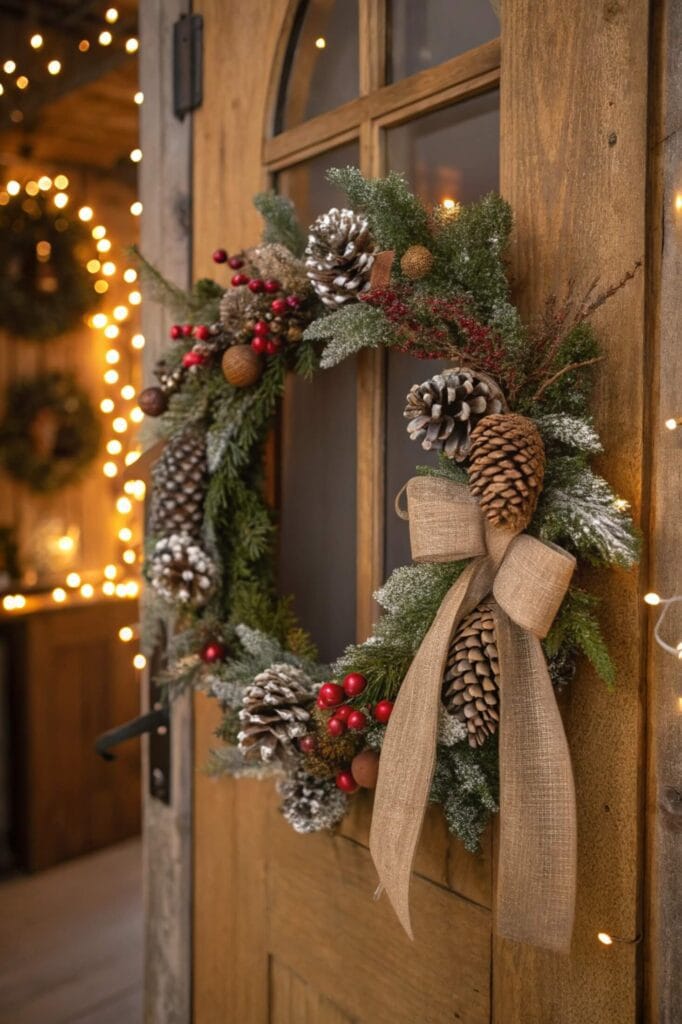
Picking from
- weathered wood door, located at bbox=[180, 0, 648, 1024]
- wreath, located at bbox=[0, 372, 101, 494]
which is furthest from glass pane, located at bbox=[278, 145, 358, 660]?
wreath, located at bbox=[0, 372, 101, 494]

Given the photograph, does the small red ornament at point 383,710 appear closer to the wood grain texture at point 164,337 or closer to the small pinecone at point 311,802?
the small pinecone at point 311,802

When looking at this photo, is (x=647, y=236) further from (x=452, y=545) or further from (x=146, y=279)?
(x=146, y=279)

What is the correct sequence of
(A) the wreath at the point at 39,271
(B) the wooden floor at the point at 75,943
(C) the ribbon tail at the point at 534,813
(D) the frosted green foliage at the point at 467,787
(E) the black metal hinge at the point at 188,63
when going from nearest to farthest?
1. (C) the ribbon tail at the point at 534,813
2. (D) the frosted green foliage at the point at 467,787
3. (E) the black metal hinge at the point at 188,63
4. (B) the wooden floor at the point at 75,943
5. (A) the wreath at the point at 39,271

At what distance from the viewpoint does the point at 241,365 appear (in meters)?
0.97

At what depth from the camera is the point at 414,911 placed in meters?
0.95

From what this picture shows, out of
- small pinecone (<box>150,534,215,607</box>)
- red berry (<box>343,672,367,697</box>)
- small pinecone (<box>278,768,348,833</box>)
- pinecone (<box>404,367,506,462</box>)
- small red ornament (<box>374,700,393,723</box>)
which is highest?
pinecone (<box>404,367,506,462</box>)

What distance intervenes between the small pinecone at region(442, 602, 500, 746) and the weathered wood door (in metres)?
0.11

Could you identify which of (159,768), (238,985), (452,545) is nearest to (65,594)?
(159,768)

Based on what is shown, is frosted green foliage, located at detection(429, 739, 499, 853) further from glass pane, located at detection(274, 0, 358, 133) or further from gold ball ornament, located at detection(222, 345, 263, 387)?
glass pane, located at detection(274, 0, 358, 133)

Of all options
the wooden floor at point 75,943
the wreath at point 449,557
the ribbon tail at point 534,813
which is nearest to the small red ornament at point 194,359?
the wreath at point 449,557

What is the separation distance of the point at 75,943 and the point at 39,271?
215cm

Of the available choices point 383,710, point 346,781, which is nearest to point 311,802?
point 346,781

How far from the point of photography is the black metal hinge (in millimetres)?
1238

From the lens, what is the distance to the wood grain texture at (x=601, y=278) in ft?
2.39
